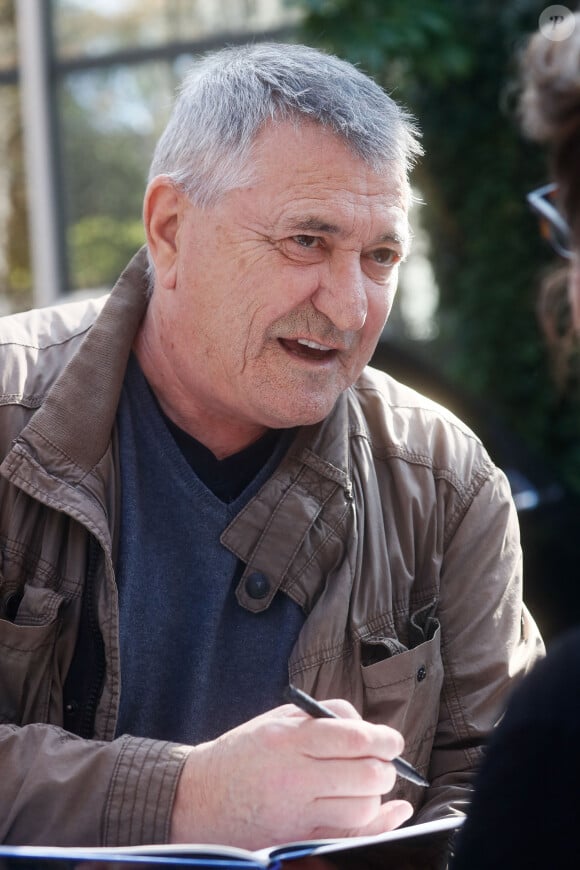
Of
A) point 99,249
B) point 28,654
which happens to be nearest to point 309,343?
point 28,654

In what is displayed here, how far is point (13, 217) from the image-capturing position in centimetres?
885

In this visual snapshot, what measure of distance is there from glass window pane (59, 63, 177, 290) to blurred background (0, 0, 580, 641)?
0.01 metres

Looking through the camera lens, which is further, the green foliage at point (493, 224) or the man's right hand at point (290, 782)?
the green foliage at point (493, 224)

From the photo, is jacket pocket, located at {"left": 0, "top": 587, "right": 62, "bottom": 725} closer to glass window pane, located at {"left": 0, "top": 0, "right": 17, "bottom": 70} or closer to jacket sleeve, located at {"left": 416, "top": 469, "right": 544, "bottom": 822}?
jacket sleeve, located at {"left": 416, "top": 469, "right": 544, "bottom": 822}

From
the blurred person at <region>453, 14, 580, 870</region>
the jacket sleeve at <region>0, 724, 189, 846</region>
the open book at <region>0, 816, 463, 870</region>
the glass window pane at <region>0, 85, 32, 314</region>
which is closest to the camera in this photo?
the blurred person at <region>453, 14, 580, 870</region>

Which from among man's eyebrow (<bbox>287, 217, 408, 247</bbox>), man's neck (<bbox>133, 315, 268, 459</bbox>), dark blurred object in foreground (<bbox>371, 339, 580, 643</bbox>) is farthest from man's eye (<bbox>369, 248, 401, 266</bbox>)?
dark blurred object in foreground (<bbox>371, 339, 580, 643</bbox>)

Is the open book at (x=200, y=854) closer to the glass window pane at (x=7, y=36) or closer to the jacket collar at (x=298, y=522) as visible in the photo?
the jacket collar at (x=298, y=522)

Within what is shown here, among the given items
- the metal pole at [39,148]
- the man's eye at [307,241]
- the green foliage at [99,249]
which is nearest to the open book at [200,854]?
the man's eye at [307,241]

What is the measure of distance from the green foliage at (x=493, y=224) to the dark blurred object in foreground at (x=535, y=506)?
5.03 ft

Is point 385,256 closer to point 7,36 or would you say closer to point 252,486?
point 252,486

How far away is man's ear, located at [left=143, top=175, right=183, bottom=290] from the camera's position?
2184 mm

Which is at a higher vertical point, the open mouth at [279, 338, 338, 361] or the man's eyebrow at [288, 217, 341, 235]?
the man's eyebrow at [288, 217, 341, 235]

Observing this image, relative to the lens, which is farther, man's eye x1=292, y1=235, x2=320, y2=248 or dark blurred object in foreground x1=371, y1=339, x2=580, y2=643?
dark blurred object in foreground x1=371, y1=339, x2=580, y2=643

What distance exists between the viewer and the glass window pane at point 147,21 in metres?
7.57
